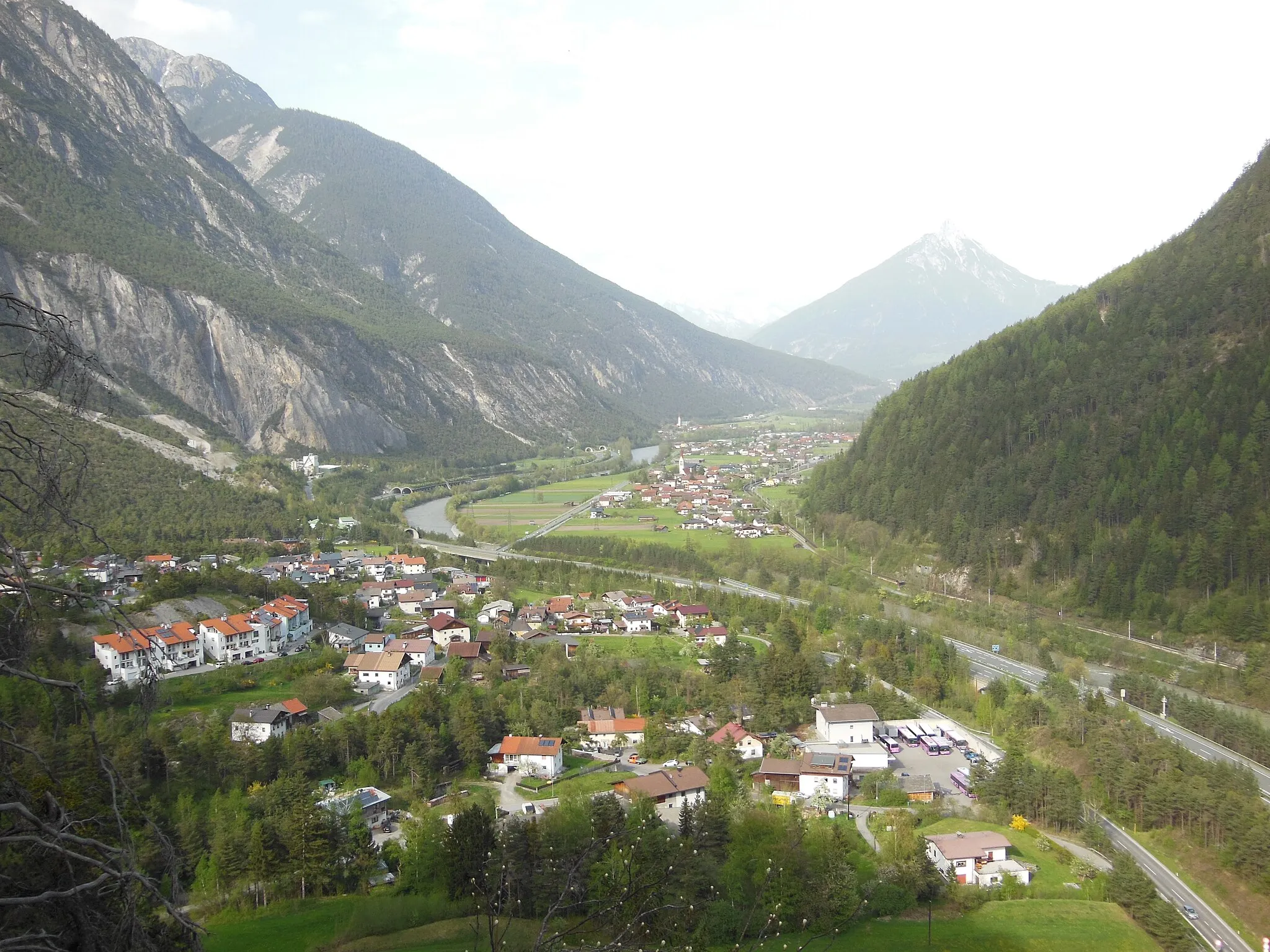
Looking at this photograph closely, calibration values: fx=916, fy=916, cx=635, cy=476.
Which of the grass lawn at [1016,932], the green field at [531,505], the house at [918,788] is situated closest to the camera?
the grass lawn at [1016,932]

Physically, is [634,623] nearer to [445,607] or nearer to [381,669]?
[445,607]

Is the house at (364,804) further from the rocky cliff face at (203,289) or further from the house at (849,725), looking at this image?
the rocky cliff face at (203,289)

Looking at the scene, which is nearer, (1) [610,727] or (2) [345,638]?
(1) [610,727]

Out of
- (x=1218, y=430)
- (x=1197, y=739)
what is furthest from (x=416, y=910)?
(x=1218, y=430)

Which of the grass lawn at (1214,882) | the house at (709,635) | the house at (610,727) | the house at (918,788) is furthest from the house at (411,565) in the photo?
the grass lawn at (1214,882)

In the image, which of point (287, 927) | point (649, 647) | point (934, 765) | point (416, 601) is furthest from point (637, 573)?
point (287, 927)

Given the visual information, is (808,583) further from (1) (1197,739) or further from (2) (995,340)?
(2) (995,340)

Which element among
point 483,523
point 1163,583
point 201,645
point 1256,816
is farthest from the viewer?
point 483,523
